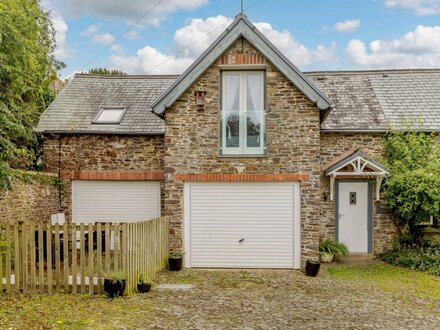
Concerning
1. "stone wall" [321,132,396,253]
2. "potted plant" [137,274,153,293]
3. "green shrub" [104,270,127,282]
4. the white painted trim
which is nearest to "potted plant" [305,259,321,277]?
"stone wall" [321,132,396,253]

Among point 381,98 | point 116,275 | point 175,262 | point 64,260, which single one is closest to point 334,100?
point 381,98

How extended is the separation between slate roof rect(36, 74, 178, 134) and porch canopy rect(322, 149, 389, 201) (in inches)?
255

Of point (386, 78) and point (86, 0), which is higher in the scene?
point (86, 0)

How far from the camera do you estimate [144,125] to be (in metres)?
15.8

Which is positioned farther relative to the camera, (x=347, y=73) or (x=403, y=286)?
(x=347, y=73)

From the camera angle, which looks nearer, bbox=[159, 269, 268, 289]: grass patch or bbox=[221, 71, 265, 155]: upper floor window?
bbox=[159, 269, 268, 289]: grass patch

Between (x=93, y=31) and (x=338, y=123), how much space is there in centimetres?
1380

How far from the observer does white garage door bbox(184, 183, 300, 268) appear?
1275 cm

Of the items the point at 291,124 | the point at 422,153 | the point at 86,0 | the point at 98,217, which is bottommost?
the point at 98,217

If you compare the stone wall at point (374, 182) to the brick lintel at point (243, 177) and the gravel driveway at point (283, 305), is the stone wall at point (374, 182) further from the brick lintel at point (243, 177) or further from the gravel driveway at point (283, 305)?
the gravel driveway at point (283, 305)

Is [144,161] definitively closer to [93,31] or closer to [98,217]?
[98,217]

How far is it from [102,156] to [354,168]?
30.9 ft

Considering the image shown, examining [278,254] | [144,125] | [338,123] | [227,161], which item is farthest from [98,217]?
[338,123]

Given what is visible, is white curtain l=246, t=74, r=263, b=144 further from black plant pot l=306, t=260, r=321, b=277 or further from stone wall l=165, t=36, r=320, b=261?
black plant pot l=306, t=260, r=321, b=277
